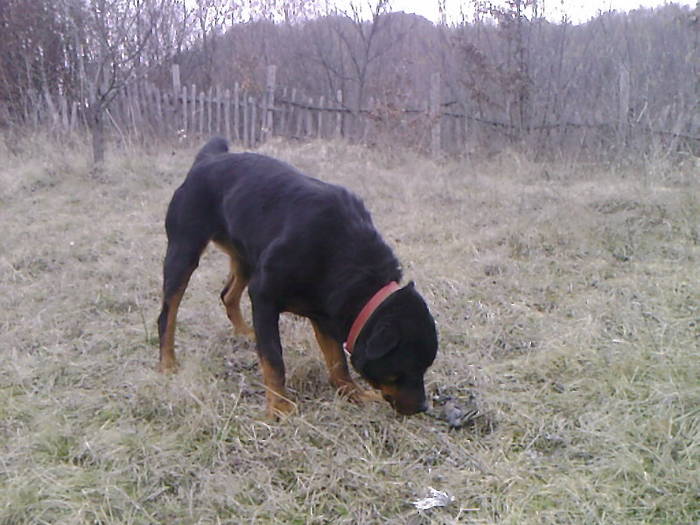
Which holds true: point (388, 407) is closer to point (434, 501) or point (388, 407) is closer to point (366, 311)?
point (366, 311)

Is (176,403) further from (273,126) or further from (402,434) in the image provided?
(273,126)

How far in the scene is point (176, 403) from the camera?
9.27 ft

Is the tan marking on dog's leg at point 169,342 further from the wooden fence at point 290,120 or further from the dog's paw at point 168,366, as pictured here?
the wooden fence at point 290,120

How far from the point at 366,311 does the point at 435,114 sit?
29.2 ft

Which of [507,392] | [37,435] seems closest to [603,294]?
[507,392]

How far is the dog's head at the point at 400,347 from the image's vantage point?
2.55 meters

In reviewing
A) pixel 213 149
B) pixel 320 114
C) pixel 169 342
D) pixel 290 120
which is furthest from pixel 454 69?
pixel 169 342

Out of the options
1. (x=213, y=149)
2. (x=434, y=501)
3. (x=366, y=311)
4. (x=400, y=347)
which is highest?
(x=213, y=149)

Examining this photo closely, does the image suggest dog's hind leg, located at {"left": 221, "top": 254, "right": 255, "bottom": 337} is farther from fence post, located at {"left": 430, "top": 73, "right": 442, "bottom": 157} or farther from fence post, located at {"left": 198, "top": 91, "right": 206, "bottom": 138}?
fence post, located at {"left": 198, "top": 91, "right": 206, "bottom": 138}

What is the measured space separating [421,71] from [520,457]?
11.3 metres

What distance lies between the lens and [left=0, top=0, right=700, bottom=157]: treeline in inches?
336

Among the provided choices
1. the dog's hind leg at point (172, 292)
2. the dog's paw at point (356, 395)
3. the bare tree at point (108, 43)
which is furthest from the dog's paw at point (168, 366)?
the bare tree at point (108, 43)

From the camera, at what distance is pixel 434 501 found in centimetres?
223

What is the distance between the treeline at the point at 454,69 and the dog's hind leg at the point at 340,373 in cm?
633
